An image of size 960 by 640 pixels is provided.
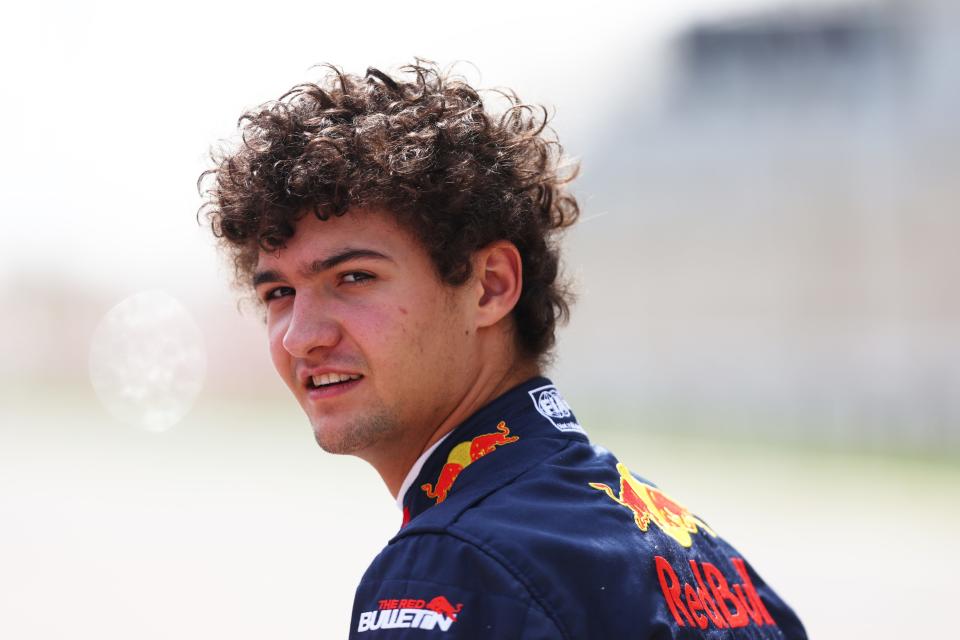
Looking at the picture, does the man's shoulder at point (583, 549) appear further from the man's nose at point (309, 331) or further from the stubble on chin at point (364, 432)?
the man's nose at point (309, 331)

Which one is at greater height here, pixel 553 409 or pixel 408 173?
pixel 408 173

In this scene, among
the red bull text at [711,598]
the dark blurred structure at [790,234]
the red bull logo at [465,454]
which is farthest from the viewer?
the dark blurred structure at [790,234]

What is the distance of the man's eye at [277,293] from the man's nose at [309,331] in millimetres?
136

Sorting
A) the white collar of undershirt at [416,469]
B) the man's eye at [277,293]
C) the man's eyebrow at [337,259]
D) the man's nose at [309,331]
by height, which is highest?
the man's eyebrow at [337,259]

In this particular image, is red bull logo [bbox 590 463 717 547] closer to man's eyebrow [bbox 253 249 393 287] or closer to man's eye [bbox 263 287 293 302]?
man's eyebrow [bbox 253 249 393 287]

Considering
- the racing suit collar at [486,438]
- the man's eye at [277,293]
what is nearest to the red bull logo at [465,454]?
the racing suit collar at [486,438]

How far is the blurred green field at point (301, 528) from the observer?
9102 millimetres

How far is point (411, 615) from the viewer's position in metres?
1.72

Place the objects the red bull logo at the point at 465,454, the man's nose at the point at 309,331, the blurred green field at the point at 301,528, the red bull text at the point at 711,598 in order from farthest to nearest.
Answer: the blurred green field at the point at 301,528 < the man's nose at the point at 309,331 < the red bull logo at the point at 465,454 < the red bull text at the point at 711,598

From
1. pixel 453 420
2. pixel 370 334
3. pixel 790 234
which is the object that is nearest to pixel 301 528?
pixel 790 234

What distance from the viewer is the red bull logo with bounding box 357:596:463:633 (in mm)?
1696

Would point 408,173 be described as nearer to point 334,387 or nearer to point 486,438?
point 334,387

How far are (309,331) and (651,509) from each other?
0.80 meters

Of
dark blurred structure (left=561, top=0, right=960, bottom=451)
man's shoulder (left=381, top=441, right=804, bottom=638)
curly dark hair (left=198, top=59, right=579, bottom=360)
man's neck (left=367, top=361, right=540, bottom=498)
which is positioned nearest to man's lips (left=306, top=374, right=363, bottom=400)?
man's neck (left=367, top=361, right=540, bottom=498)
